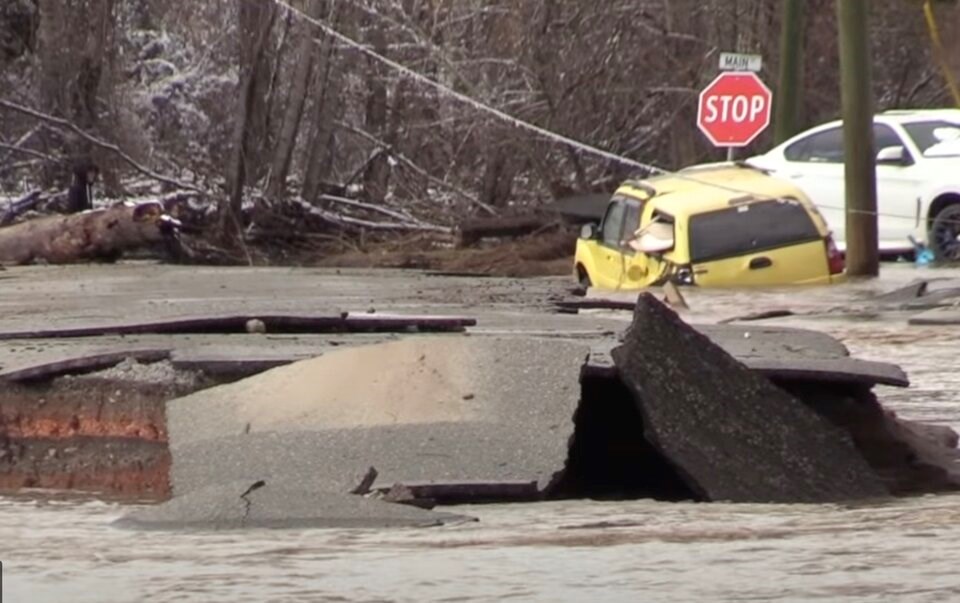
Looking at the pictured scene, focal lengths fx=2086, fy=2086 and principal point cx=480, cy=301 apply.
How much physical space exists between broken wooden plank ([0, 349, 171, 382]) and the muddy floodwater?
1173mm

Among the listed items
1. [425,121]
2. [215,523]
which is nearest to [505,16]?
[425,121]

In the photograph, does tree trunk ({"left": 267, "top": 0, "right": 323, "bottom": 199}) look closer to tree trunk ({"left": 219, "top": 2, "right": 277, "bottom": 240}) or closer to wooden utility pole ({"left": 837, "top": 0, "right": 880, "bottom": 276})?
tree trunk ({"left": 219, "top": 2, "right": 277, "bottom": 240})

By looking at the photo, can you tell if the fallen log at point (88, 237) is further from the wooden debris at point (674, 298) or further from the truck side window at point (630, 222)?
the wooden debris at point (674, 298)

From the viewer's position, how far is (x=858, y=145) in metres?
20.5

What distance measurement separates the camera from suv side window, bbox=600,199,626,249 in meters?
20.2

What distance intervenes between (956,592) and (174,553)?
7.16 feet

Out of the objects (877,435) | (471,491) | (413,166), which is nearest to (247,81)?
(413,166)

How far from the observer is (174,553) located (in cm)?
590

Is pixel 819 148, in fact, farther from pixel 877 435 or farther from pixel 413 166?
pixel 877 435

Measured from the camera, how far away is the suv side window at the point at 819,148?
23.3 metres

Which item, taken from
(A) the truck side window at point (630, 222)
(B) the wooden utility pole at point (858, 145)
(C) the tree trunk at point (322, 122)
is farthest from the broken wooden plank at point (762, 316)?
(C) the tree trunk at point (322, 122)

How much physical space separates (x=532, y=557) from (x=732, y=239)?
13653 mm

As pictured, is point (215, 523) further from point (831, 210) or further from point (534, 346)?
point (831, 210)

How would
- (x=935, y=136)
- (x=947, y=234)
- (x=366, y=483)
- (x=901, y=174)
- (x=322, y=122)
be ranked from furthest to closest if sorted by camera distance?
(x=322, y=122) < (x=935, y=136) < (x=901, y=174) < (x=947, y=234) < (x=366, y=483)
